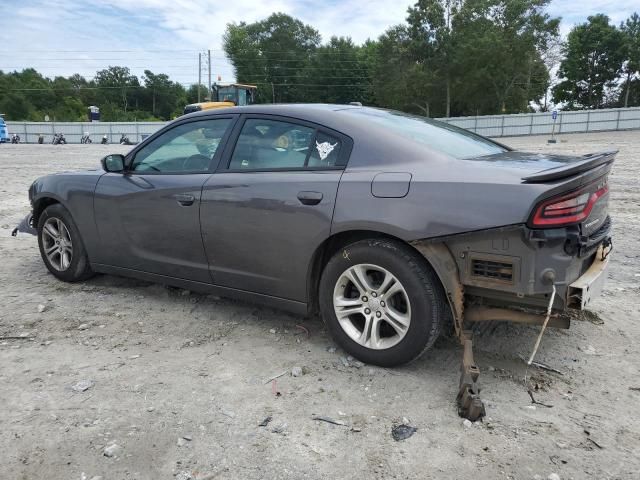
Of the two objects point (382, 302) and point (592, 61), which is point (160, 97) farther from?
point (382, 302)

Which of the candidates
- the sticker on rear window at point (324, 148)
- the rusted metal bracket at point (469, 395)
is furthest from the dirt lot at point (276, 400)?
the sticker on rear window at point (324, 148)

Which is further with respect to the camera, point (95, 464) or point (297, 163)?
point (297, 163)

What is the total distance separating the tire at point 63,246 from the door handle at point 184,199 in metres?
1.33

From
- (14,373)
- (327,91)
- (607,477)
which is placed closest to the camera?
(607,477)

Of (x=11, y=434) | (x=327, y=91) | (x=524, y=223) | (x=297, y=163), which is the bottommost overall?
(x=11, y=434)

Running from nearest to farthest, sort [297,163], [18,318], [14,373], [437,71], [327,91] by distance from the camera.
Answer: [14,373], [297,163], [18,318], [437,71], [327,91]

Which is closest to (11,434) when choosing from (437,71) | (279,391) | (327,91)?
(279,391)

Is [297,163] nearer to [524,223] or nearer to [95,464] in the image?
[524,223]

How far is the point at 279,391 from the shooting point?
2.95 metres

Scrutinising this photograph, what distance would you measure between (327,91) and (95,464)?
262 ft

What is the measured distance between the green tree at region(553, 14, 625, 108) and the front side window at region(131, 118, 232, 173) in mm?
60352

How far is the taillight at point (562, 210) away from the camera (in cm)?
252

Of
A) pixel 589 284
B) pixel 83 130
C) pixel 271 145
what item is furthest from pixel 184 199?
pixel 83 130

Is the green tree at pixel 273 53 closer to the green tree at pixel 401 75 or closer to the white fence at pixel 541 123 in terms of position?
the green tree at pixel 401 75
